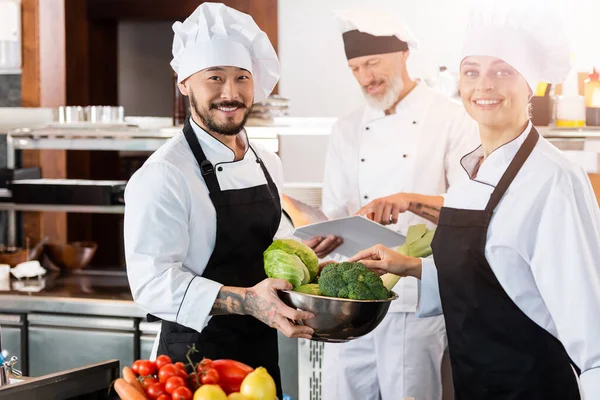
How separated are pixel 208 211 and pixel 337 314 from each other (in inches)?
24.1

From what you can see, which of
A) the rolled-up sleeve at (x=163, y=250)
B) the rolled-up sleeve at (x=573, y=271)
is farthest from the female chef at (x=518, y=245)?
the rolled-up sleeve at (x=163, y=250)

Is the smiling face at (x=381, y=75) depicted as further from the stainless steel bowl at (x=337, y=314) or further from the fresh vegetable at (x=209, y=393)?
the fresh vegetable at (x=209, y=393)

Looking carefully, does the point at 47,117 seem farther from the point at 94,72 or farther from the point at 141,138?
the point at 94,72

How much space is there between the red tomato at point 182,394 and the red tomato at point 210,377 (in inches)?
2.3

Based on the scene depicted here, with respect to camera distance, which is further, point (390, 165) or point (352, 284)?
point (390, 165)

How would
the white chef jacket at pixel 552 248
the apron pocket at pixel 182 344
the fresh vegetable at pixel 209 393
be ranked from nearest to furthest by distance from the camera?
the fresh vegetable at pixel 209 393
the white chef jacket at pixel 552 248
the apron pocket at pixel 182 344

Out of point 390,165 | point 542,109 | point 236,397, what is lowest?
point 236,397

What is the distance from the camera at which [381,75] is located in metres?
3.28

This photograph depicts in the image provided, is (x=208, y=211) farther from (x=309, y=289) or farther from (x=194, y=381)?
(x=194, y=381)

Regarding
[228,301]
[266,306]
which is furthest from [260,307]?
[228,301]

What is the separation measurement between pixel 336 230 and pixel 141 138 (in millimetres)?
1437

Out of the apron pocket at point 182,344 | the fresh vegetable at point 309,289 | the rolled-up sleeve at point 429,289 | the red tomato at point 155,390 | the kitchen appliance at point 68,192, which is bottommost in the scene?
the apron pocket at point 182,344

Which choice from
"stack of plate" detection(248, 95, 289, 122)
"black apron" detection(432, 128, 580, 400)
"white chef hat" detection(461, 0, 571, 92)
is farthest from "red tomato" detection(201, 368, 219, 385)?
"stack of plate" detection(248, 95, 289, 122)

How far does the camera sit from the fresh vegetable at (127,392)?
1688 mm
